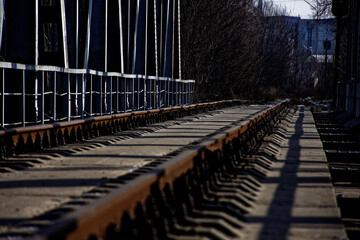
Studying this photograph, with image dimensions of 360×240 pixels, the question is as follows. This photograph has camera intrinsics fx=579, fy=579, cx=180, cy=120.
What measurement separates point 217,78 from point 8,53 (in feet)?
104

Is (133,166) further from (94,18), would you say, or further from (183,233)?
(94,18)

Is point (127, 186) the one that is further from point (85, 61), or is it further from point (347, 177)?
point (85, 61)

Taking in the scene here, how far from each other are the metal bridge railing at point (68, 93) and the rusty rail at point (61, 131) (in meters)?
0.80

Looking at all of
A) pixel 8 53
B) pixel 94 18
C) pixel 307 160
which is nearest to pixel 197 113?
pixel 94 18

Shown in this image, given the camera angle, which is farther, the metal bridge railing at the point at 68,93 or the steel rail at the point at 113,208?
the metal bridge railing at the point at 68,93

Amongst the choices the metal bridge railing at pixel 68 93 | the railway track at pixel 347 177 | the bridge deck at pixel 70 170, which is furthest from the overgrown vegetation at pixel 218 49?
the bridge deck at pixel 70 170

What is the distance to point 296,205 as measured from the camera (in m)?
5.20

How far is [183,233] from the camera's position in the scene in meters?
3.88

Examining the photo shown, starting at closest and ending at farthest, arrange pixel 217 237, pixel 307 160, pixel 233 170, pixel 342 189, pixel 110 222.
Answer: pixel 110 222
pixel 217 237
pixel 233 170
pixel 342 189
pixel 307 160

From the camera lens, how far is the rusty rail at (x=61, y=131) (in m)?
7.75

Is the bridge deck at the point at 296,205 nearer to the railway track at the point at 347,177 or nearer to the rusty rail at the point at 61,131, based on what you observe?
the railway track at the point at 347,177

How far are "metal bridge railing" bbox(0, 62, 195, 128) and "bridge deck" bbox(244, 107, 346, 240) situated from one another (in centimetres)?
480

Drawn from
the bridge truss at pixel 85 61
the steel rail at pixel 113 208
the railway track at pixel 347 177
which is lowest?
the railway track at pixel 347 177

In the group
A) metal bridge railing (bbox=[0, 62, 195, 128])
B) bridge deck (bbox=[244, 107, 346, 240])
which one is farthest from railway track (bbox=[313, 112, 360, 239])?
metal bridge railing (bbox=[0, 62, 195, 128])
